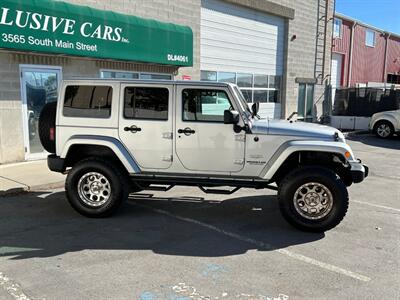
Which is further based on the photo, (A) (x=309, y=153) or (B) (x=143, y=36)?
(B) (x=143, y=36)

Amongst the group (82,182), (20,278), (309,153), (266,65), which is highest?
(266,65)

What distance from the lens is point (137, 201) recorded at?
6949 mm

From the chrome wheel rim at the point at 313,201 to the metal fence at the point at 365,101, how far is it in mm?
15735

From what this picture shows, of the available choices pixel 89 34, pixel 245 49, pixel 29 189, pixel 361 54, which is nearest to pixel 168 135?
pixel 29 189

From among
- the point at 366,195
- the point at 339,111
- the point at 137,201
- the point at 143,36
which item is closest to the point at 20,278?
the point at 137,201

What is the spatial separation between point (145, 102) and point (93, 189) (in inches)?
58.4

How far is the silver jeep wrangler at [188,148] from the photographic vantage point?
5.50 meters

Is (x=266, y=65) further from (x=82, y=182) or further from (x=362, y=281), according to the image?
(x=362, y=281)

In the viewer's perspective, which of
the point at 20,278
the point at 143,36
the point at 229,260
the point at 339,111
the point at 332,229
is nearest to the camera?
the point at 20,278

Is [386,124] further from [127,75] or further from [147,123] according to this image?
[147,123]

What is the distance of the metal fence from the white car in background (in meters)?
2.24

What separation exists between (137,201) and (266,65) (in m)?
13.2

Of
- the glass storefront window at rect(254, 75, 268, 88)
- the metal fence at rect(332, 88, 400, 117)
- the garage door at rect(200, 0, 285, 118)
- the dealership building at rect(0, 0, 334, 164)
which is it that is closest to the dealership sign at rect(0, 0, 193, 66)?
the dealership building at rect(0, 0, 334, 164)

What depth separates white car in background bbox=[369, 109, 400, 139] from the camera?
16.9 m
